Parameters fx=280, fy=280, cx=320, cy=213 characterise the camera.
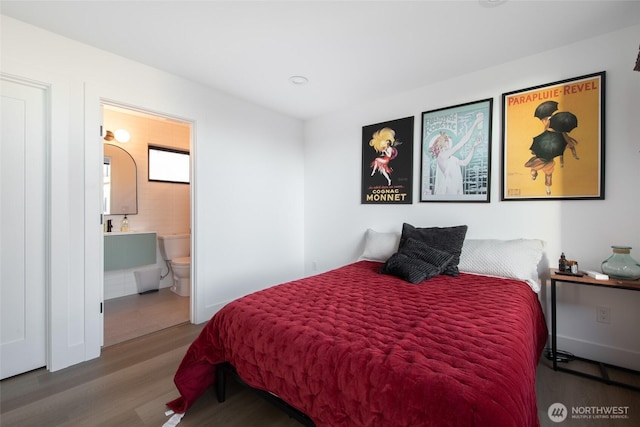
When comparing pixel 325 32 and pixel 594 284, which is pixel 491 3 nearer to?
pixel 325 32

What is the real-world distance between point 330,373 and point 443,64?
2685mm

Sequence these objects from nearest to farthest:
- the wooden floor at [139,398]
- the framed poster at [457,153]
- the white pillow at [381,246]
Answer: the wooden floor at [139,398], the framed poster at [457,153], the white pillow at [381,246]

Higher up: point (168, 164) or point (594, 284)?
point (168, 164)

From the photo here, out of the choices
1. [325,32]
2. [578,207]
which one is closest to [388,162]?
[325,32]

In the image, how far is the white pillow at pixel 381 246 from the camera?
2.90 m

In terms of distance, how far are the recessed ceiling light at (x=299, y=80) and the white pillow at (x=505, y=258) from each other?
7.35ft

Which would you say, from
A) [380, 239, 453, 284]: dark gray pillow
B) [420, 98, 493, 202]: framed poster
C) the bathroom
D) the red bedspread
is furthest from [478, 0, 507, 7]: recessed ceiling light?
the bathroom

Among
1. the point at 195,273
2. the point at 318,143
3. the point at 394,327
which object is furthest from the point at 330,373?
the point at 318,143

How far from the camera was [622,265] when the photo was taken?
190cm

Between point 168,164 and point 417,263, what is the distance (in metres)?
3.93

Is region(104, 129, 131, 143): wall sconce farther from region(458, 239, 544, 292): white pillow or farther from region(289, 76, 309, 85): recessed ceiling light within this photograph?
region(458, 239, 544, 292): white pillow

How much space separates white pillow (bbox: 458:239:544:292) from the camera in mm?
2152

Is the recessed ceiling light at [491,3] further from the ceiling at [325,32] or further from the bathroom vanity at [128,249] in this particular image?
the bathroom vanity at [128,249]

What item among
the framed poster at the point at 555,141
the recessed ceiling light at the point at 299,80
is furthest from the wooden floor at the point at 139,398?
the recessed ceiling light at the point at 299,80
